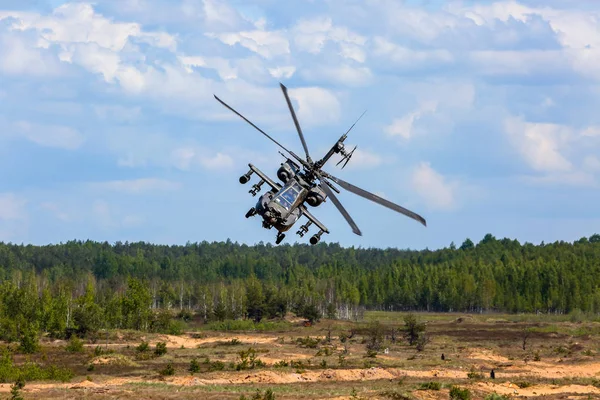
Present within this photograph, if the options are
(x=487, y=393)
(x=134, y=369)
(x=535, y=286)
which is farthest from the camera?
(x=535, y=286)

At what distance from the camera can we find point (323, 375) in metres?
65.9

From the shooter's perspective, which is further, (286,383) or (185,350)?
(185,350)

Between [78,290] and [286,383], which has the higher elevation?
[78,290]

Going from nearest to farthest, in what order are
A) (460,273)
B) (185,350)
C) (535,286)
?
(185,350)
(535,286)
(460,273)

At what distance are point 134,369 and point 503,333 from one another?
55.5 m

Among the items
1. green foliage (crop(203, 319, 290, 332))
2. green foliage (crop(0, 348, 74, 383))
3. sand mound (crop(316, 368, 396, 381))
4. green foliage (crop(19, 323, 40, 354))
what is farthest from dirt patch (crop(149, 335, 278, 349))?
green foliage (crop(0, 348, 74, 383))

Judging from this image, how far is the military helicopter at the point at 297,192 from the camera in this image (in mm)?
38656

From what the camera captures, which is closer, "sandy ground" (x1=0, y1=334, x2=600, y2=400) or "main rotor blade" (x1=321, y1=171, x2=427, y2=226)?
"main rotor blade" (x1=321, y1=171, x2=427, y2=226)

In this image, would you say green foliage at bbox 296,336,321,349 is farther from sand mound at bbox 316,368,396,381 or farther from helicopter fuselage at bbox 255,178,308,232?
helicopter fuselage at bbox 255,178,308,232

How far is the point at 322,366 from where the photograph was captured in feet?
232

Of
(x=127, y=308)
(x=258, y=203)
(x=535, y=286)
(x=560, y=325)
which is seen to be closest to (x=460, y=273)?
(x=535, y=286)

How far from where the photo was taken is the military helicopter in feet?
127

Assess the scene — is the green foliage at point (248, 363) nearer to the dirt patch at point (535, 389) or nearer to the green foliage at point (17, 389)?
the green foliage at point (17, 389)

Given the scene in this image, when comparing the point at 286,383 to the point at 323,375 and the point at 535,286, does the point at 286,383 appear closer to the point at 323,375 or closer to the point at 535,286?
the point at 323,375
